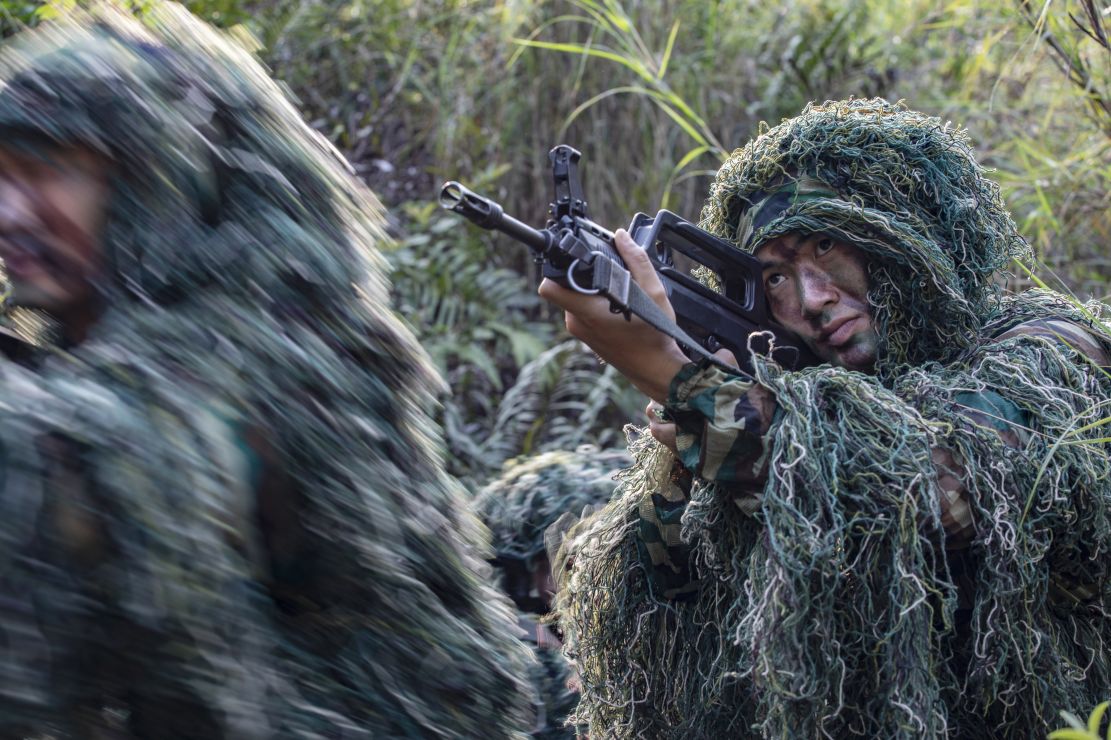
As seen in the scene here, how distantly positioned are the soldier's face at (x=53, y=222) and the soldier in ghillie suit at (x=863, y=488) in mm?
721

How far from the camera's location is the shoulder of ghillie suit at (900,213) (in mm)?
1974

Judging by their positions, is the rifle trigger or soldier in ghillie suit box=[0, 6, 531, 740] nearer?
soldier in ghillie suit box=[0, 6, 531, 740]

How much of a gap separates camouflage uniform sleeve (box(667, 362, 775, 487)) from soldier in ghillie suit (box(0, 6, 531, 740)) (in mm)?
434

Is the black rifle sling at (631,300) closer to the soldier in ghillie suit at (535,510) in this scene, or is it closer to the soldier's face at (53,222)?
the soldier's face at (53,222)

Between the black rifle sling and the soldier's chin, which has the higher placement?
the soldier's chin

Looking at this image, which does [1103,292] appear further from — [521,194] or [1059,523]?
[1059,523]

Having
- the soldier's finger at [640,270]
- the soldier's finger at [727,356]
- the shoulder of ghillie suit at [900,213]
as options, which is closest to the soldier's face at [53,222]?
the soldier's finger at [640,270]

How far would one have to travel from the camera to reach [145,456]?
1.17m

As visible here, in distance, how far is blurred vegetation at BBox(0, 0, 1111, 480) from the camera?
4508 millimetres

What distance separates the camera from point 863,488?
167 cm

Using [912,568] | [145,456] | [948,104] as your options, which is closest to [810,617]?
[912,568]

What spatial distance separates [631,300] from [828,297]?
444 mm

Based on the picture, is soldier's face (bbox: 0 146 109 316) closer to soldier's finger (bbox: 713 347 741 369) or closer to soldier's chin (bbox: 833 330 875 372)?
soldier's finger (bbox: 713 347 741 369)

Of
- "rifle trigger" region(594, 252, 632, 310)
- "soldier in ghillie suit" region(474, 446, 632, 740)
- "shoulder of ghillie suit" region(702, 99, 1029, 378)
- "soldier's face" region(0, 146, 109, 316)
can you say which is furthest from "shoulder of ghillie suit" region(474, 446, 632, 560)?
"soldier's face" region(0, 146, 109, 316)
